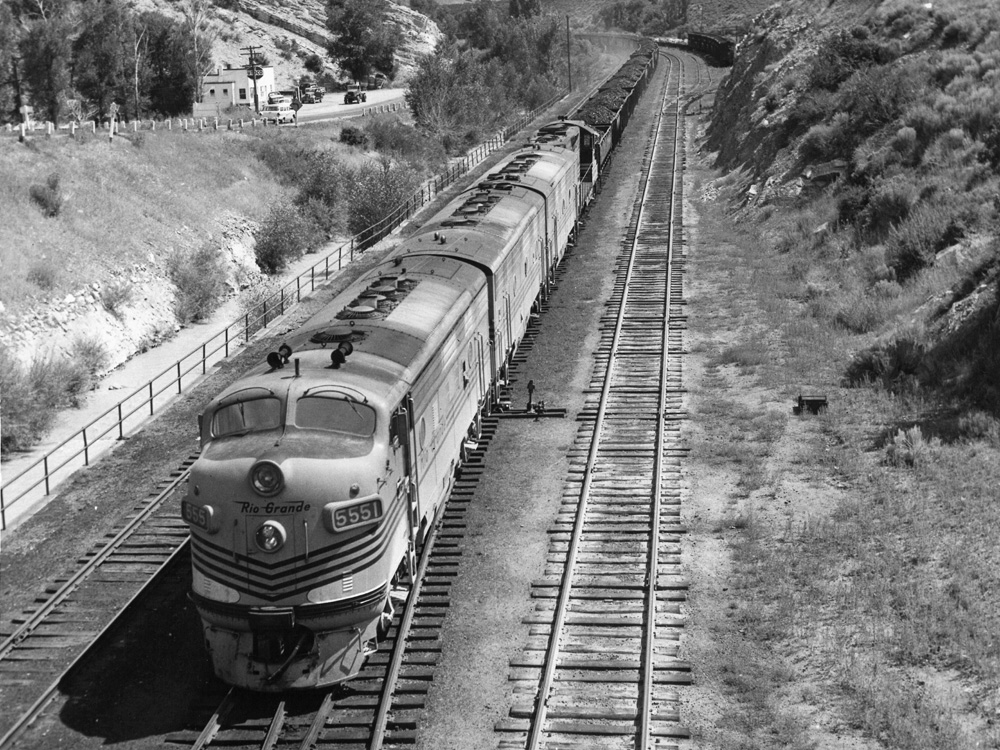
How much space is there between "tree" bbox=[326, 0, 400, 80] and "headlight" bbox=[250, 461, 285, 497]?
331 feet

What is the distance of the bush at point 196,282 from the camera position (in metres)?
35.3

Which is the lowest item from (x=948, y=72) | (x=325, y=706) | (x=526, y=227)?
(x=325, y=706)

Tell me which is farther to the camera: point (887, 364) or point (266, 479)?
point (887, 364)

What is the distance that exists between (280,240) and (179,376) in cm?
1674

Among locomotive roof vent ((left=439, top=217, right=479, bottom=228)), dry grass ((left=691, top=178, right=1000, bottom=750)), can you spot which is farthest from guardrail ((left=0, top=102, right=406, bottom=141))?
dry grass ((left=691, top=178, right=1000, bottom=750))

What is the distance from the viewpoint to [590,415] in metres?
22.9

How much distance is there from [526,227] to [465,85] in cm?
A: 5135

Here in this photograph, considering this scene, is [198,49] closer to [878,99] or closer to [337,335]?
[878,99]

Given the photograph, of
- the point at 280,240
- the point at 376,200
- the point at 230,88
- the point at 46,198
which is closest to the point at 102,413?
the point at 46,198

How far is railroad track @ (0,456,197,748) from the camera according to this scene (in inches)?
546

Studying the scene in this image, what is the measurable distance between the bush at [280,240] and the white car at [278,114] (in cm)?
2430

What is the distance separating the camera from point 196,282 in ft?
119

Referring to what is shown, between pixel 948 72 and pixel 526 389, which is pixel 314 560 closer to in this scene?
pixel 526 389

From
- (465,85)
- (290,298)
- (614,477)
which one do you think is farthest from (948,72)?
(465,85)
